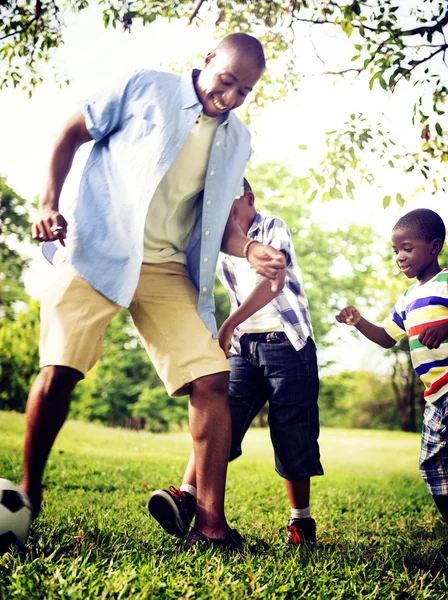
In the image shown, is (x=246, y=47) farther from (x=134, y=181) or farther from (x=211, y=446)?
(x=211, y=446)

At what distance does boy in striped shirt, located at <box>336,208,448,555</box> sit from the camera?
2.67 meters

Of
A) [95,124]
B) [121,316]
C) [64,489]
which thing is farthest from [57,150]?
[121,316]

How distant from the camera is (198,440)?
232 centimetres

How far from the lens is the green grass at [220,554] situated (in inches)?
71.4

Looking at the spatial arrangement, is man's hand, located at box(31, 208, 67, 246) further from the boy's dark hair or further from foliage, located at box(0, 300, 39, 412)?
foliage, located at box(0, 300, 39, 412)

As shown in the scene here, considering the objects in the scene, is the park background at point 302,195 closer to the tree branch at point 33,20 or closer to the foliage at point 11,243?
the tree branch at point 33,20

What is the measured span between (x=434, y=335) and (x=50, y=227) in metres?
1.67

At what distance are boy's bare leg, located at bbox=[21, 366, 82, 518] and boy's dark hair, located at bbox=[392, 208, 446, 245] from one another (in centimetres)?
175

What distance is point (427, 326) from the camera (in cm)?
275

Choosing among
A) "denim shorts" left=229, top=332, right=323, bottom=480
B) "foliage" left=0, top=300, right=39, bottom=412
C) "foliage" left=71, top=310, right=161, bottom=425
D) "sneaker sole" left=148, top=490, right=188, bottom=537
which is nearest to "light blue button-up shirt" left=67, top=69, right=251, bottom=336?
"denim shorts" left=229, top=332, right=323, bottom=480

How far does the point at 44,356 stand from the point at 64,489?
7.75 feet

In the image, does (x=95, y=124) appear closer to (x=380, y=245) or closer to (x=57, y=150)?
(x=57, y=150)

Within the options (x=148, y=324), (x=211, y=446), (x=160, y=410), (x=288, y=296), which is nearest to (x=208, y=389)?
(x=211, y=446)

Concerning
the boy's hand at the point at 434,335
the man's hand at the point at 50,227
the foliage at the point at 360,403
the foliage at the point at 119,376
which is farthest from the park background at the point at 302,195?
the foliage at the point at 360,403
